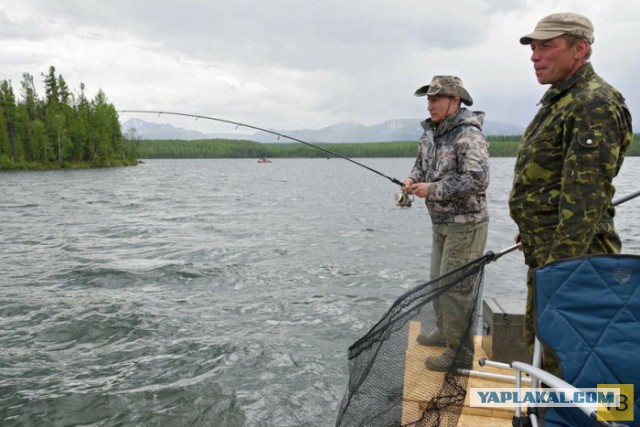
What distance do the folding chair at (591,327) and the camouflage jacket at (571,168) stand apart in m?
0.43

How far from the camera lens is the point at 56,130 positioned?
8569 cm

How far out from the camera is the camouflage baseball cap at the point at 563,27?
9.71 feet

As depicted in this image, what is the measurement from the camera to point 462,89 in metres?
4.73

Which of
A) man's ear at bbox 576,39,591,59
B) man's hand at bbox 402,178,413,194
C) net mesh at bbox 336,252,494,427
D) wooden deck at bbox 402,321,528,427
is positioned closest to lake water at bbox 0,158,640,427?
wooden deck at bbox 402,321,528,427

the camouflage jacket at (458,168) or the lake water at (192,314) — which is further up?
the camouflage jacket at (458,168)

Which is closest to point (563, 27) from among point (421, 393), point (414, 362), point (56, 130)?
point (414, 362)

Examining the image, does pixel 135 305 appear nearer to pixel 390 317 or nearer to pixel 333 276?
pixel 333 276

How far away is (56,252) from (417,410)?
14305 millimetres

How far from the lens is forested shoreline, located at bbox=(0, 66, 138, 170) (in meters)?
82.1

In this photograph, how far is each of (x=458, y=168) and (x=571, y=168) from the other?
6.43ft

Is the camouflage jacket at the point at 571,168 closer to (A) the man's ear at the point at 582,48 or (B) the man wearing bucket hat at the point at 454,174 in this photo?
(A) the man's ear at the point at 582,48

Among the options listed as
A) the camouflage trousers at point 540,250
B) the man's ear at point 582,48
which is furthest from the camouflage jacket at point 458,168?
the man's ear at point 582,48

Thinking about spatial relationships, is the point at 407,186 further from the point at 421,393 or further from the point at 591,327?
the point at 591,327

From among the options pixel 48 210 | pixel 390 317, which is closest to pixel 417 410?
pixel 390 317
